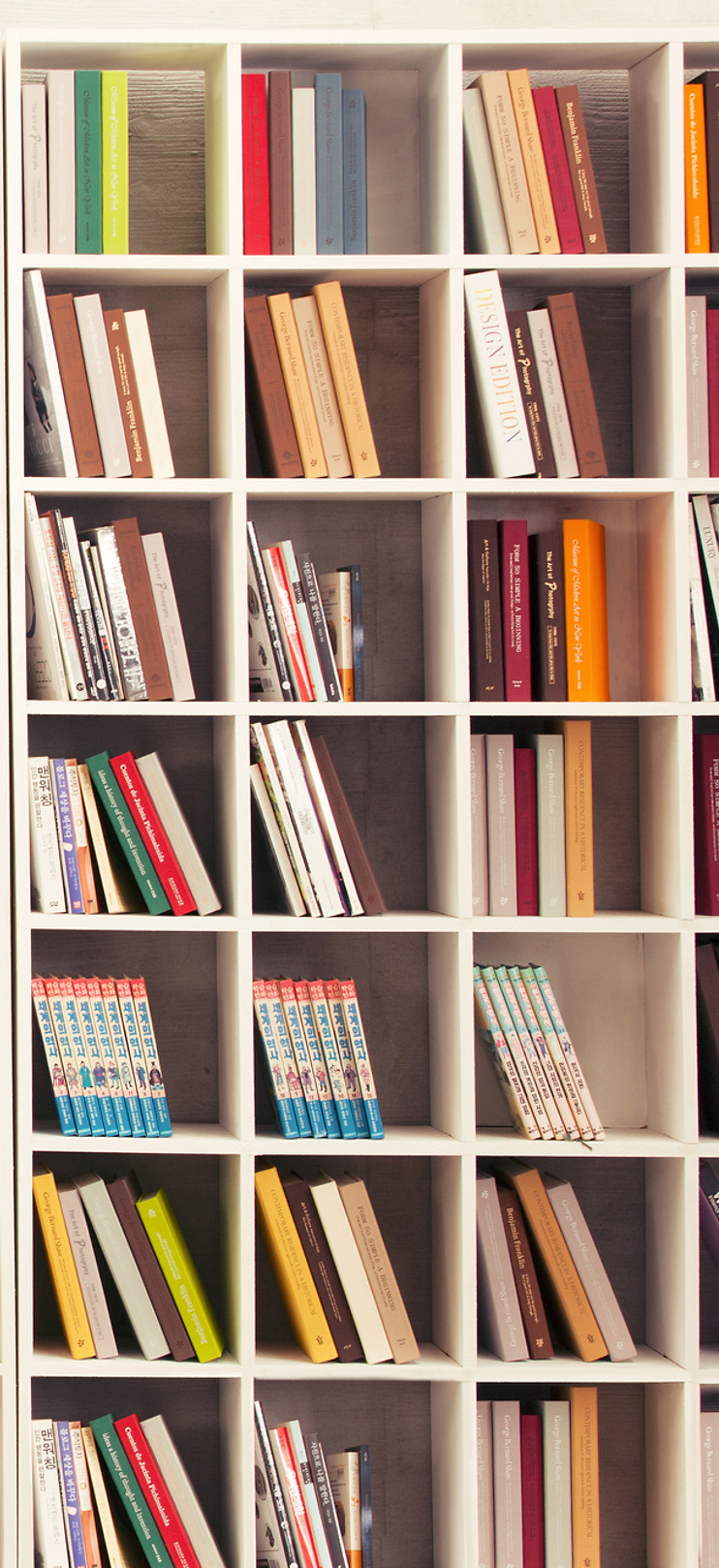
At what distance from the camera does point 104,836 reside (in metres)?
2.00

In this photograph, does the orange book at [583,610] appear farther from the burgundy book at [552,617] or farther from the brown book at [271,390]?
the brown book at [271,390]

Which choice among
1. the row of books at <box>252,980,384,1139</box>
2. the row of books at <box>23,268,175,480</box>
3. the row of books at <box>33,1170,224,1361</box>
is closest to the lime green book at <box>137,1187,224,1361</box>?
the row of books at <box>33,1170,224,1361</box>

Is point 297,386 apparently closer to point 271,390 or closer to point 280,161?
point 271,390

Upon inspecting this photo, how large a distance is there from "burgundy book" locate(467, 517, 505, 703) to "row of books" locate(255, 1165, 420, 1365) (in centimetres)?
81

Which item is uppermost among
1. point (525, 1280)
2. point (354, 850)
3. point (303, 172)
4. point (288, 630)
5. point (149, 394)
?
point (303, 172)

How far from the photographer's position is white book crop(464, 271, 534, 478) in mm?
2008

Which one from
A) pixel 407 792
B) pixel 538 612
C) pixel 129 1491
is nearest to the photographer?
pixel 129 1491

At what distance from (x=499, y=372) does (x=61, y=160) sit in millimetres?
743

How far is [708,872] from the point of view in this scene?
6.73ft

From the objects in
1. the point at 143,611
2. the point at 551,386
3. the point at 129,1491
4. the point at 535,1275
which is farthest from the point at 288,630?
the point at 129,1491

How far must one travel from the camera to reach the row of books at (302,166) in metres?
1.99

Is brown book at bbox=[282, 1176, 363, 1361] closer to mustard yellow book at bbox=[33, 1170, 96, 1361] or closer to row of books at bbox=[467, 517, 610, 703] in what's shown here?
mustard yellow book at bbox=[33, 1170, 96, 1361]

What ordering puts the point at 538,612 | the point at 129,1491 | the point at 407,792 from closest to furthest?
the point at 129,1491 → the point at 538,612 → the point at 407,792

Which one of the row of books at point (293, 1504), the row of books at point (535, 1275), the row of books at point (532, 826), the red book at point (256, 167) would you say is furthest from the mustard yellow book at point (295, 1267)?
the red book at point (256, 167)
